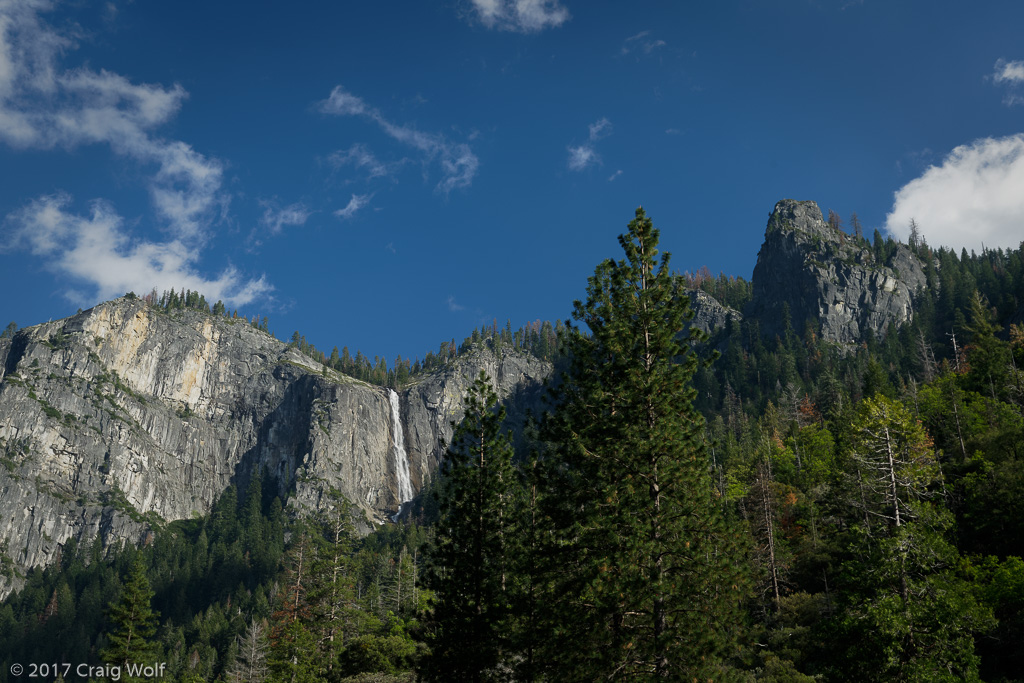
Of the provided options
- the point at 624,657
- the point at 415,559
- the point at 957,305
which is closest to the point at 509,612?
the point at 624,657

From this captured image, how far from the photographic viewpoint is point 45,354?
578ft

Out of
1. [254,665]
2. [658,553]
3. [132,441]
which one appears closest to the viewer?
[658,553]

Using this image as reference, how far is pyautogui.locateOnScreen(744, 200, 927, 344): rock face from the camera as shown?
17362 cm

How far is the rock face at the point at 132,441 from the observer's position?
158750mm

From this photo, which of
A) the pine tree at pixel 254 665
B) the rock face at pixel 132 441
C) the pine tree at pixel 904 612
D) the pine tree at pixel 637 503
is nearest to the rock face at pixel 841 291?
the rock face at pixel 132 441

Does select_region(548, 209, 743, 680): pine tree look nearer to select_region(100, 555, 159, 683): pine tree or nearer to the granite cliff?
select_region(100, 555, 159, 683): pine tree

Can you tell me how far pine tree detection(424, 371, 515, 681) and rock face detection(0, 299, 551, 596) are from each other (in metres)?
158

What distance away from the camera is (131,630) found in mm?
46406

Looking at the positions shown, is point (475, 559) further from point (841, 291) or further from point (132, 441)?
point (132, 441)

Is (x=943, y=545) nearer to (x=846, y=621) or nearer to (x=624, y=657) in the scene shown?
(x=846, y=621)

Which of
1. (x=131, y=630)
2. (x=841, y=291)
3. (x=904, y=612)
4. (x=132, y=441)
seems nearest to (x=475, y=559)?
(x=904, y=612)

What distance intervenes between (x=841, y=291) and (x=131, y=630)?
181 metres

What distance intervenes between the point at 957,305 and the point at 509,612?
153 metres

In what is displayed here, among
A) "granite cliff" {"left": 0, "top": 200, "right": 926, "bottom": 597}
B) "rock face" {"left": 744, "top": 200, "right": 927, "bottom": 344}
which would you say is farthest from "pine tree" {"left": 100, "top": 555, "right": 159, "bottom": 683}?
"rock face" {"left": 744, "top": 200, "right": 927, "bottom": 344}
